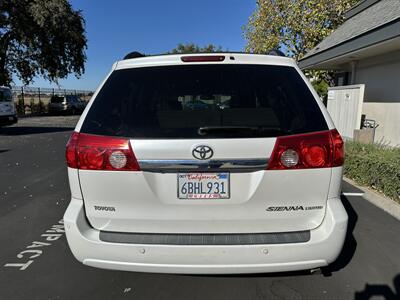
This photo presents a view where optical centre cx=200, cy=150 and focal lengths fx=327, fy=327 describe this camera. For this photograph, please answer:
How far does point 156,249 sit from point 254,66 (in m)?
1.52

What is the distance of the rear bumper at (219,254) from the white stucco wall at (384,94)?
26.1 ft

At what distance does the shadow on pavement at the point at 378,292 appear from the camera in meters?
2.64

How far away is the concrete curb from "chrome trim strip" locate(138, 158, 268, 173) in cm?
319

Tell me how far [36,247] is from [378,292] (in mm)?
3348

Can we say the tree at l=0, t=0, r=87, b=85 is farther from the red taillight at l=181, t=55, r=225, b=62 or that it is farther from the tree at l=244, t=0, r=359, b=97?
the red taillight at l=181, t=55, r=225, b=62

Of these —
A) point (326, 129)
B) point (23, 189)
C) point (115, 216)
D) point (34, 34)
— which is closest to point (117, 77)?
point (115, 216)

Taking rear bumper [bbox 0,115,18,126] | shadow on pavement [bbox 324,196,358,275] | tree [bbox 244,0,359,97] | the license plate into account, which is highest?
tree [bbox 244,0,359,97]

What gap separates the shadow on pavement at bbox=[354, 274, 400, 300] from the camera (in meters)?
2.64

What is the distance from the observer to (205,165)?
2160mm

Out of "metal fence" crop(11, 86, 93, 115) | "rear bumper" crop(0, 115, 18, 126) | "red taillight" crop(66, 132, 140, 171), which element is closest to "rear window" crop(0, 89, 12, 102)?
"rear bumper" crop(0, 115, 18, 126)

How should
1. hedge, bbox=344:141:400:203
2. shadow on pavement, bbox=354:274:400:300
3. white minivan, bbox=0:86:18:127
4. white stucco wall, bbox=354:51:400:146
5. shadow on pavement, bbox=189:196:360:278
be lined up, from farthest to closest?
1. white minivan, bbox=0:86:18:127
2. white stucco wall, bbox=354:51:400:146
3. hedge, bbox=344:141:400:203
4. shadow on pavement, bbox=189:196:360:278
5. shadow on pavement, bbox=354:274:400:300

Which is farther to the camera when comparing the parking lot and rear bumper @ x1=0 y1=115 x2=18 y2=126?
rear bumper @ x1=0 y1=115 x2=18 y2=126

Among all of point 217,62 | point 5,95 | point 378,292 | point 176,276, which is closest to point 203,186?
point 217,62

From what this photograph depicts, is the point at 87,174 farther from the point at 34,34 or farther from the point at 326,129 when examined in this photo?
the point at 34,34
